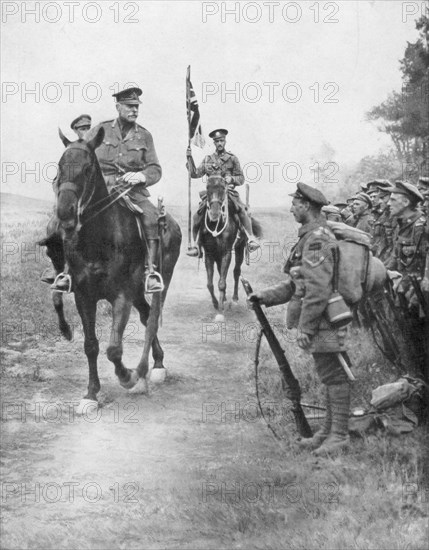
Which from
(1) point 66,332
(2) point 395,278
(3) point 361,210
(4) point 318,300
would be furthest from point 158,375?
(3) point 361,210

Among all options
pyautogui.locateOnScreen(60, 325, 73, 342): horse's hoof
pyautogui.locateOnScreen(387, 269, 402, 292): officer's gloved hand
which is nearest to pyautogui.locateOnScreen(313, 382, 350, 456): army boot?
pyautogui.locateOnScreen(387, 269, 402, 292): officer's gloved hand

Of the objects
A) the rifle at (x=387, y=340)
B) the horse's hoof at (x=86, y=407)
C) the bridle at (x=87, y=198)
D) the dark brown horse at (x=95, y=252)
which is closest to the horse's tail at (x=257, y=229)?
the dark brown horse at (x=95, y=252)

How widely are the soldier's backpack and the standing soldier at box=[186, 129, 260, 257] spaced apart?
4.03m

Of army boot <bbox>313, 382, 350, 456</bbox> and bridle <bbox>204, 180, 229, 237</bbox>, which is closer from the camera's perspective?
army boot <bbox>313, 382, 350, 456</bbox>

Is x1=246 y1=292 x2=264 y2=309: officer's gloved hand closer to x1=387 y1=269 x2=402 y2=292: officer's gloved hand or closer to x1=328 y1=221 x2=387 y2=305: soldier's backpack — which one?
A: x1=328 y1=221 x2=387 y2=305: soldier's backpack

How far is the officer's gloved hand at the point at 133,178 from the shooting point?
6.67 m

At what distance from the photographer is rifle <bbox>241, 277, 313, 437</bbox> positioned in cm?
497

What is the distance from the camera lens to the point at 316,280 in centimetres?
473

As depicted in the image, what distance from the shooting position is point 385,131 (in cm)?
973

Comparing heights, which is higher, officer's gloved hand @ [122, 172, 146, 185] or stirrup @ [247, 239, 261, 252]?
officer's gloved hand @ [122, 172, 146, 185]

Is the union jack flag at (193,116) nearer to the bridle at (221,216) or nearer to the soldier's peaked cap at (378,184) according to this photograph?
the bridle at (221,216)

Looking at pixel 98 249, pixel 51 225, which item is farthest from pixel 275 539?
pixel 51 225

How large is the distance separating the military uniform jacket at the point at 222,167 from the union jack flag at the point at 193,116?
1.69 meters

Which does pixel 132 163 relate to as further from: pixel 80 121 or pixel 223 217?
pixel 223 217
